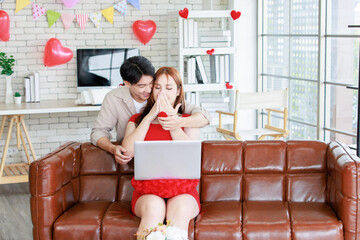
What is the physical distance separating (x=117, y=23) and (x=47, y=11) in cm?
80

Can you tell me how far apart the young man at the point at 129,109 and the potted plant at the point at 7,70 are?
266 centimetres

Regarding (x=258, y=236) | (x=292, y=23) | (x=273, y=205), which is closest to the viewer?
(x=258, y=236)

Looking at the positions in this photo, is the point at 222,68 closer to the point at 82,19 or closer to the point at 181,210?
the point at 82,19

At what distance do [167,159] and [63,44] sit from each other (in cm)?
368

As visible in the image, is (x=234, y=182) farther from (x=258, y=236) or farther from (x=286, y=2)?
(x=286, y=2)

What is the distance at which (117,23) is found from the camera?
6352 millimetres

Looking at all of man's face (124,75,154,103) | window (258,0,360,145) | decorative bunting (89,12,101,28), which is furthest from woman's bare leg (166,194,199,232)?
decorative bunting (89,12,101,28)

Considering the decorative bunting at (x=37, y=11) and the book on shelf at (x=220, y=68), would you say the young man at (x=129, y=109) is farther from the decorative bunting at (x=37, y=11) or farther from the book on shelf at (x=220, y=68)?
the decorative bunting at (x=37, y=11)

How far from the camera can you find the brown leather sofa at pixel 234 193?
2949 mm

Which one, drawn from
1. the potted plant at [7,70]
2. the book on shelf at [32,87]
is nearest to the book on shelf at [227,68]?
the book on shelf at [32,87]

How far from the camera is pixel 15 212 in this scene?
15.2ft

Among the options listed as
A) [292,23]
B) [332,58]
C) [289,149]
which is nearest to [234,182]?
[289,149]

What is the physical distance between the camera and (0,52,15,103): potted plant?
19.3 ft

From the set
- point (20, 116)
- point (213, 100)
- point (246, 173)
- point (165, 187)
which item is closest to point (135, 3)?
point (213, 100)
